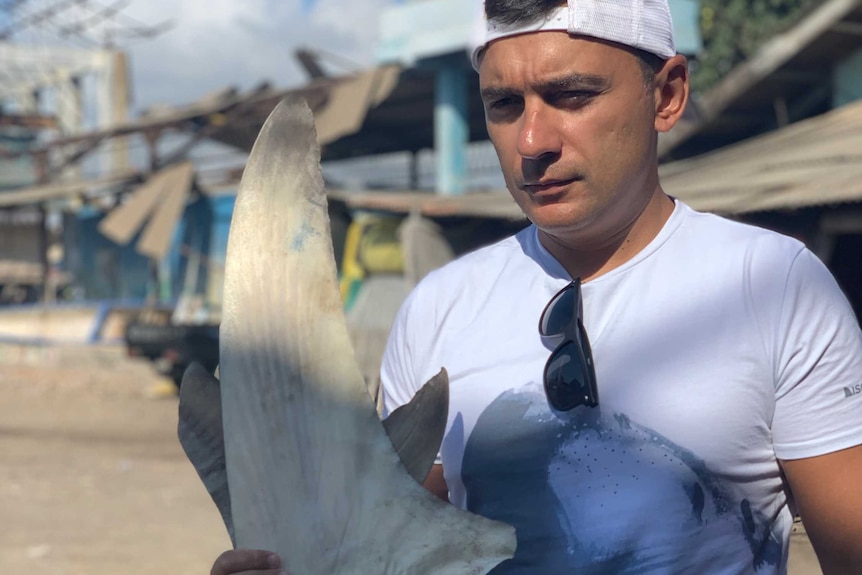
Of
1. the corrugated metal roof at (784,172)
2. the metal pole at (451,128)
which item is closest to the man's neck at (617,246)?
the corrugated metal roof at (784,172)

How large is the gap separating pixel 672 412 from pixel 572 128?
422 millimetres

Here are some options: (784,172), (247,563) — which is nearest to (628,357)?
(247,563)

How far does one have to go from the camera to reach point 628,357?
1345 millimetres

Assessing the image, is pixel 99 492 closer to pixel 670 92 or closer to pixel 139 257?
pixel 670 92

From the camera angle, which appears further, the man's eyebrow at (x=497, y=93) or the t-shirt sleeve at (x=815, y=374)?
the man's eyebrow at (x=497, y=93)

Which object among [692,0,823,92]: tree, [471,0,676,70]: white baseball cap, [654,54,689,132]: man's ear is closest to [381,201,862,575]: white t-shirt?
[654,54,689,132]: man's ear

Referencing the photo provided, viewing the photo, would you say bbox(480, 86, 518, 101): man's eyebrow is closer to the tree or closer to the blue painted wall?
the blue painted wall

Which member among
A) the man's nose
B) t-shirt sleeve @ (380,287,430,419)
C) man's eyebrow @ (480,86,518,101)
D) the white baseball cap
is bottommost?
t-shirt sleeve @ (380,287,430,419)

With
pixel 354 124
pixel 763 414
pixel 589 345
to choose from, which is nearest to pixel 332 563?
pixel 589 345

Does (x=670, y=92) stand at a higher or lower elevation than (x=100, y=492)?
higher

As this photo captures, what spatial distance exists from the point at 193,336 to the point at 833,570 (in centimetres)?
1073

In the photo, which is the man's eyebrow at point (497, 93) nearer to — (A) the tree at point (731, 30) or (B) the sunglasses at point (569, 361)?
(B) the sunglasses at point (569, 361)

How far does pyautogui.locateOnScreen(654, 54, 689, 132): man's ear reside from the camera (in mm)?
1427

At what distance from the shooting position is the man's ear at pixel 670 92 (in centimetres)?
143
